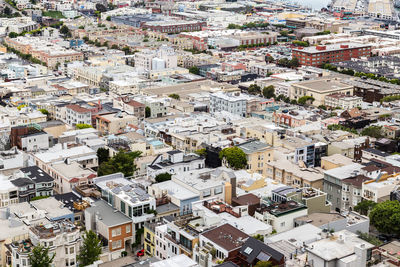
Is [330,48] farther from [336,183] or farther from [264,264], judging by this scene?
[264,264]

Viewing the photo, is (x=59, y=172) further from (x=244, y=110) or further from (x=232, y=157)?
(x=244, y=110)

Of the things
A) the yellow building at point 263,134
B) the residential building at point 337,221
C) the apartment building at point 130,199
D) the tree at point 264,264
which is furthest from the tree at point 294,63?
the tree at point 264,264

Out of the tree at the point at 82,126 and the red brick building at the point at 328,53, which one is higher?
the red brick building at the point at 328,53

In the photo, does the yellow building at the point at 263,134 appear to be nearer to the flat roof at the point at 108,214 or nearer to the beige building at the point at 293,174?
the beige building at the point at 293,174

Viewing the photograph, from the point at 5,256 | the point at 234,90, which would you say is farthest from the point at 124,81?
the point at 5,256

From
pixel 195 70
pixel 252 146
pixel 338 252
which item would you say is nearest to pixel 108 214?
pixel 338 252

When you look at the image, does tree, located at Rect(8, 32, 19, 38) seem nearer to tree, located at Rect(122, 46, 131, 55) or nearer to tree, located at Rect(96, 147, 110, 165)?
tree, located at Rect(122, 46, 131, 55)
